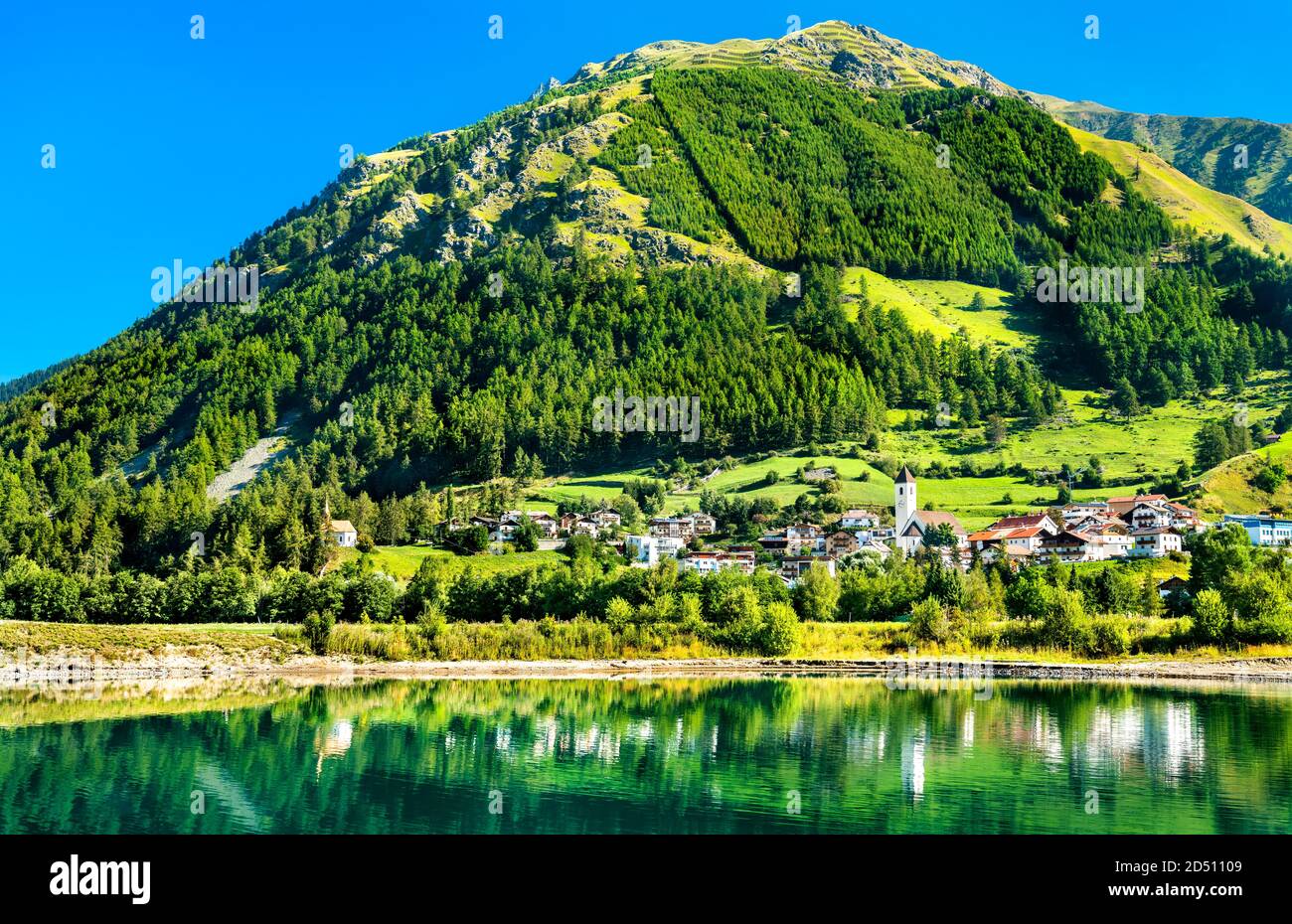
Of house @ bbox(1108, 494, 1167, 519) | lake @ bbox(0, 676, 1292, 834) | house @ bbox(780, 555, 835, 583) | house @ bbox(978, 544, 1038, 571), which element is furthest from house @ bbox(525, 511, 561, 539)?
house @ bbox(1108, 494, 1167, 519)

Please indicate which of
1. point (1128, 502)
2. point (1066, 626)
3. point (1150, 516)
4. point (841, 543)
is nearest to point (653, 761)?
point (1066, 626)

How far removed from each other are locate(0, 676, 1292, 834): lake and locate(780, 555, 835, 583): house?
43.1m

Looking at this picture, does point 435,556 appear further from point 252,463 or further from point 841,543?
point 252,463

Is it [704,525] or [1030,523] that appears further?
[704,525]

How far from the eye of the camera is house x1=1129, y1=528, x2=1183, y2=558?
110438 mm

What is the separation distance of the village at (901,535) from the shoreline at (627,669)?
20321mm

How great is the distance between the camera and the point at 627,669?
83.3 m

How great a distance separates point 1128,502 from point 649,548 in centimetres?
5491

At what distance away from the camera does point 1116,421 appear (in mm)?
162875

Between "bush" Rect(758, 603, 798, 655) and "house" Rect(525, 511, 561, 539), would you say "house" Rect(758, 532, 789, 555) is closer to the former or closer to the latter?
"house" Rect(525, 511, 561, 539)

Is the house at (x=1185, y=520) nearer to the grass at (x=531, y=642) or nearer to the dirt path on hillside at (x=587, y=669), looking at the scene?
the grass at (x=531, y=642)

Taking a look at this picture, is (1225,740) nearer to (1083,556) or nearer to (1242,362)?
(1083,556)

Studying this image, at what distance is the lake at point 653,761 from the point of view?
34094 millimetres
